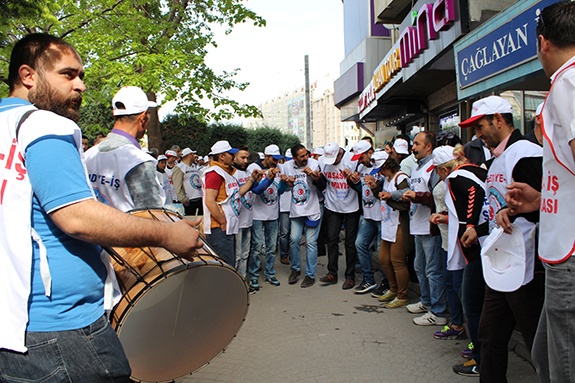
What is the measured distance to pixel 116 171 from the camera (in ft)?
11.1

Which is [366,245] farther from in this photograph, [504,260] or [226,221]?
[504,260]

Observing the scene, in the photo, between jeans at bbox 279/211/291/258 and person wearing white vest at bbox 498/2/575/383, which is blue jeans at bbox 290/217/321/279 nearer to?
jeans at bbox 279/211/291/258

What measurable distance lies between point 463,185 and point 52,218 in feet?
11.0

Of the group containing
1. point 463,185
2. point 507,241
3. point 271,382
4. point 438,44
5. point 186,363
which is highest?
point 438,44

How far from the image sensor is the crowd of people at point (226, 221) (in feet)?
5.74

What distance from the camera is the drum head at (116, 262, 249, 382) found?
228cm

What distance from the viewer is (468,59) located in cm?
816

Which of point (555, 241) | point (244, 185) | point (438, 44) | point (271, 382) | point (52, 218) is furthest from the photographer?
point (438, 44)

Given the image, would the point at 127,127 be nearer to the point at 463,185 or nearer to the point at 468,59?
the point at 463,185

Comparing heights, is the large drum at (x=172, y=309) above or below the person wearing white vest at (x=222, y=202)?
below

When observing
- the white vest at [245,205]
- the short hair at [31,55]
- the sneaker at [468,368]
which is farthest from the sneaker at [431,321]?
the short hair at [31,55]

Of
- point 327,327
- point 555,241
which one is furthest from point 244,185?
point 555,241

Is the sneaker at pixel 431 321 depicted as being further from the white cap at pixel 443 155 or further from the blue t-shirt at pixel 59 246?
the blue t-shirt at pixel 59 246

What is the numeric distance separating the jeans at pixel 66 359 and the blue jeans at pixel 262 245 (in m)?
6.52
